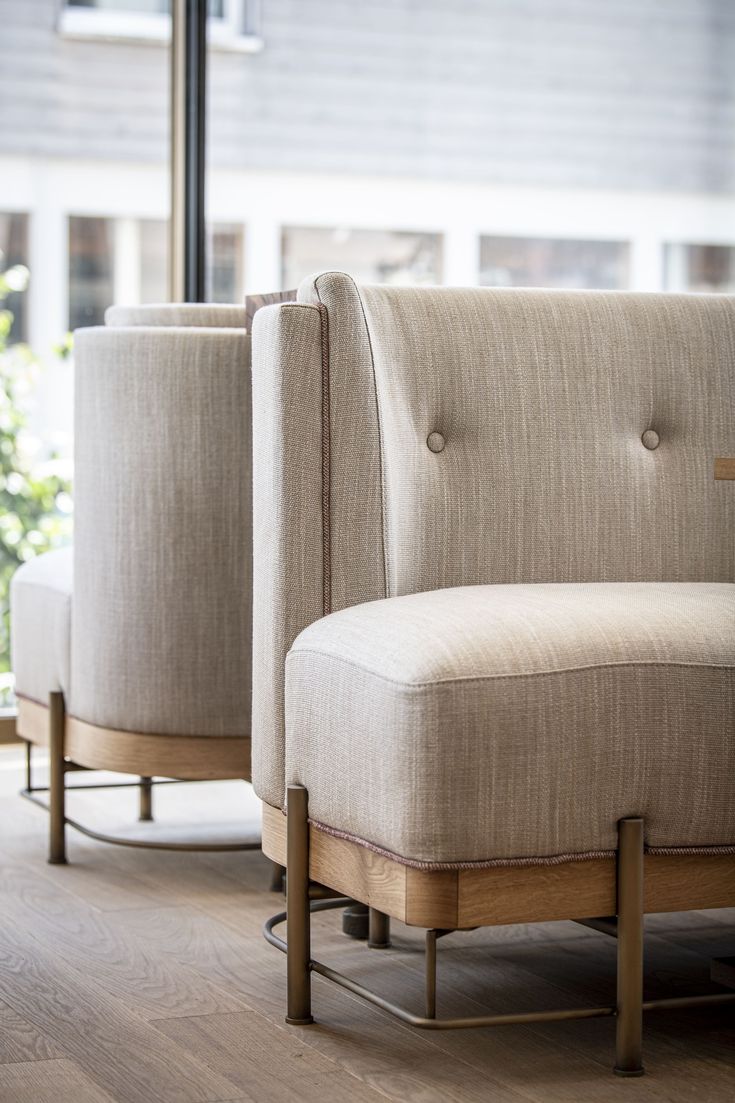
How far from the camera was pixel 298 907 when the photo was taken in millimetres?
1946

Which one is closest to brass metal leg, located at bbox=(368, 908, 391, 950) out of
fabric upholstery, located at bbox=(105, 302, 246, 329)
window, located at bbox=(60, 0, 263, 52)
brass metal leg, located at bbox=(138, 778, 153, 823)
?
brass metal leg, located at bbox=(138, 778, 153, 823)

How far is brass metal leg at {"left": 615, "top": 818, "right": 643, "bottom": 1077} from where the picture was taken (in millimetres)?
1738

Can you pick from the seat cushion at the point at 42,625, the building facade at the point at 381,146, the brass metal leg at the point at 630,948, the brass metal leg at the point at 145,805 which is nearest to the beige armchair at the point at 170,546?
the seat cushion at the point at 42,625

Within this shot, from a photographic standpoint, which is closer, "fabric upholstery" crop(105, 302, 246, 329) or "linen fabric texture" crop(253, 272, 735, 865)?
"linen fabric texture" crop(253, 272, 735, 865)

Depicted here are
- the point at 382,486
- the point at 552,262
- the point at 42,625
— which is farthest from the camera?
the point at 552,262

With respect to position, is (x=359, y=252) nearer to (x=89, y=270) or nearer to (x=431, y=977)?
(x=89, y=270)

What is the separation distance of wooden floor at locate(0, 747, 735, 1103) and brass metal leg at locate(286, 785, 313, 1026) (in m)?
0.04

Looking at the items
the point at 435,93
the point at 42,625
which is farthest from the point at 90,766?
the point at 435,93

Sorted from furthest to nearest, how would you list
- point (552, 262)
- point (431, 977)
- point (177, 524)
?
point (552, 262)
point (177, 524)
point (431, 977)

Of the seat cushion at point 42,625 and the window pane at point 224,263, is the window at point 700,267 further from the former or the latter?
the seat cushion at point 42,625

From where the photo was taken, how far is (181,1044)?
6.23 ft

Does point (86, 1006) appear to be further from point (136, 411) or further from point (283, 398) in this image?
point (136, 411)

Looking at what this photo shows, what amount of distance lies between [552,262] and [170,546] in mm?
2206

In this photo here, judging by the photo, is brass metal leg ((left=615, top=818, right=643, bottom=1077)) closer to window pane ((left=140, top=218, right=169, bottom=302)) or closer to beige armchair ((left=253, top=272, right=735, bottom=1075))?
beige armchair ((left=253, top=272, right=735, bottom=1075))
